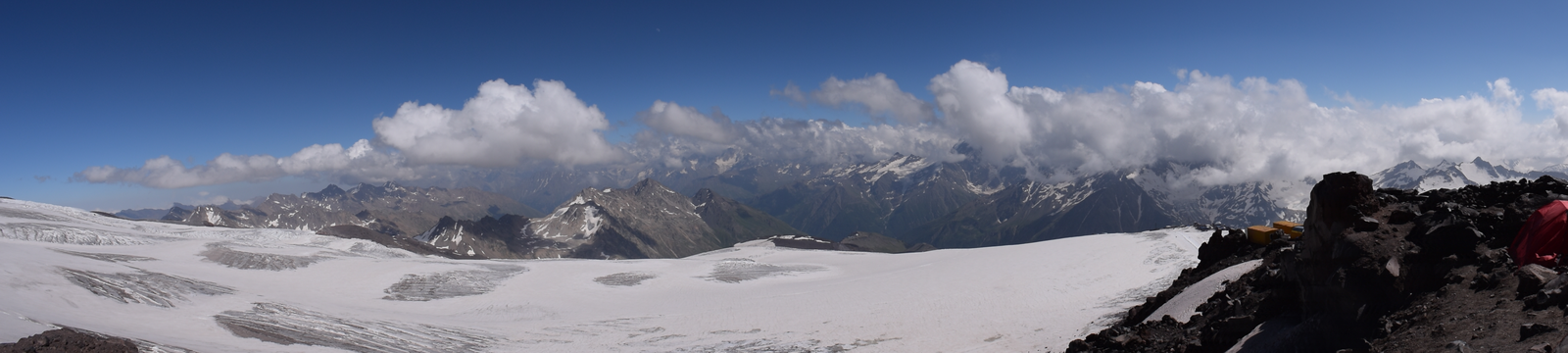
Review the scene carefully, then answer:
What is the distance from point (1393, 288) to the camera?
41.7ft

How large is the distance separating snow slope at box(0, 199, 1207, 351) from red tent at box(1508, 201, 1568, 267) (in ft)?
36.9

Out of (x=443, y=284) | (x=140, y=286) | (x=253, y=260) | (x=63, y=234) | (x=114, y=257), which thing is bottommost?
(x=443, y=284)

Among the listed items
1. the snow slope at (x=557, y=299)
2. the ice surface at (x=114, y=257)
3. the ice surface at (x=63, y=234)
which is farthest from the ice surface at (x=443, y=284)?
the ice surface at (x=63, y=234)

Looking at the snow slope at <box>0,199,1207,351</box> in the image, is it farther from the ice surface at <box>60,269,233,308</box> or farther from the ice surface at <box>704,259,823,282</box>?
the ice surface at <box>704,259,823,282</box>

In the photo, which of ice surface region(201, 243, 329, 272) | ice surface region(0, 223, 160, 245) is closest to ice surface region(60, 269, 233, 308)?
ice surface region(201, 243, 329, 272)

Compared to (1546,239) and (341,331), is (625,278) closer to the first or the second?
(341,331)

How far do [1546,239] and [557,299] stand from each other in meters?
43.8

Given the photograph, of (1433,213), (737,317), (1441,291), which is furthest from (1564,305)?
(737,317)

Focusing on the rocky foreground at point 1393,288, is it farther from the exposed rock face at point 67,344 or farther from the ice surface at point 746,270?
the ice surface at point 746,270

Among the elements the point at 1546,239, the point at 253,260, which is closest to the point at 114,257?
the point at 253,260

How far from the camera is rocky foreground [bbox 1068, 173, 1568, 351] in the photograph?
10.5 metres

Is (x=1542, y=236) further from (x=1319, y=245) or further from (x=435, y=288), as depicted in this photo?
(x=435, y=288)

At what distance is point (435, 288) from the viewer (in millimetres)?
45875

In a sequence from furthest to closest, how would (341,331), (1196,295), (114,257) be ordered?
1. (114,257)
2. (341,331)
3. (1196,295)
